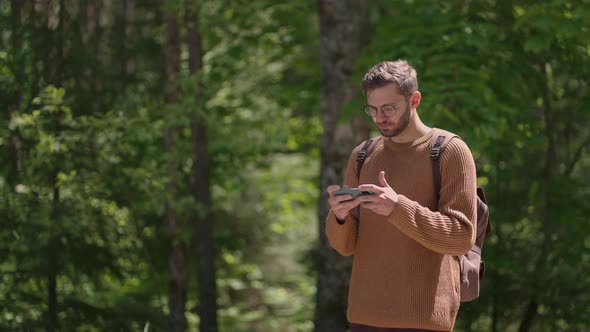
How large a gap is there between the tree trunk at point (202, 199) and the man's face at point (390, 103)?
729 centimetres

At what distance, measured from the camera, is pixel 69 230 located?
25.4 ft

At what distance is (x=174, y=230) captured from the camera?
10.9 metres

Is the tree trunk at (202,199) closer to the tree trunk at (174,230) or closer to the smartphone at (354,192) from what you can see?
the tree trunk at (174,230)

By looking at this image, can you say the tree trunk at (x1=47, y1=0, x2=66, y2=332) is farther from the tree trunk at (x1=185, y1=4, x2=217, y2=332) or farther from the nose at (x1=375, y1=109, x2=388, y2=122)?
the nose at (x1=375, y1=109, x2=388, y2=122)

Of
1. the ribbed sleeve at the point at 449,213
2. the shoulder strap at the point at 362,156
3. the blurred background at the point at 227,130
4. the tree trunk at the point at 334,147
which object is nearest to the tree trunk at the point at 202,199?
the blurred background at the point at 227,130

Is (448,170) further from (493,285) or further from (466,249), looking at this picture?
(493,285)

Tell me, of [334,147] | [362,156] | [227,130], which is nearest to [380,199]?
[362,156]

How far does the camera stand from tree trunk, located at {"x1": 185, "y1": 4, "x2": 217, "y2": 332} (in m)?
10.8

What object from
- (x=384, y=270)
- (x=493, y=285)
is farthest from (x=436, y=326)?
(x=493, y=285)

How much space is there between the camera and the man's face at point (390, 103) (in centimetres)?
341

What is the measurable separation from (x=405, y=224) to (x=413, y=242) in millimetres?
278

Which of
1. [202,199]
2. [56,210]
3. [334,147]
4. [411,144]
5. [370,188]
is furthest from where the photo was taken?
[202,199]

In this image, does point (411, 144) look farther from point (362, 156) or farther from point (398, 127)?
point (362, 156)

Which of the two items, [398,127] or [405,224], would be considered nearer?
[405,224]
